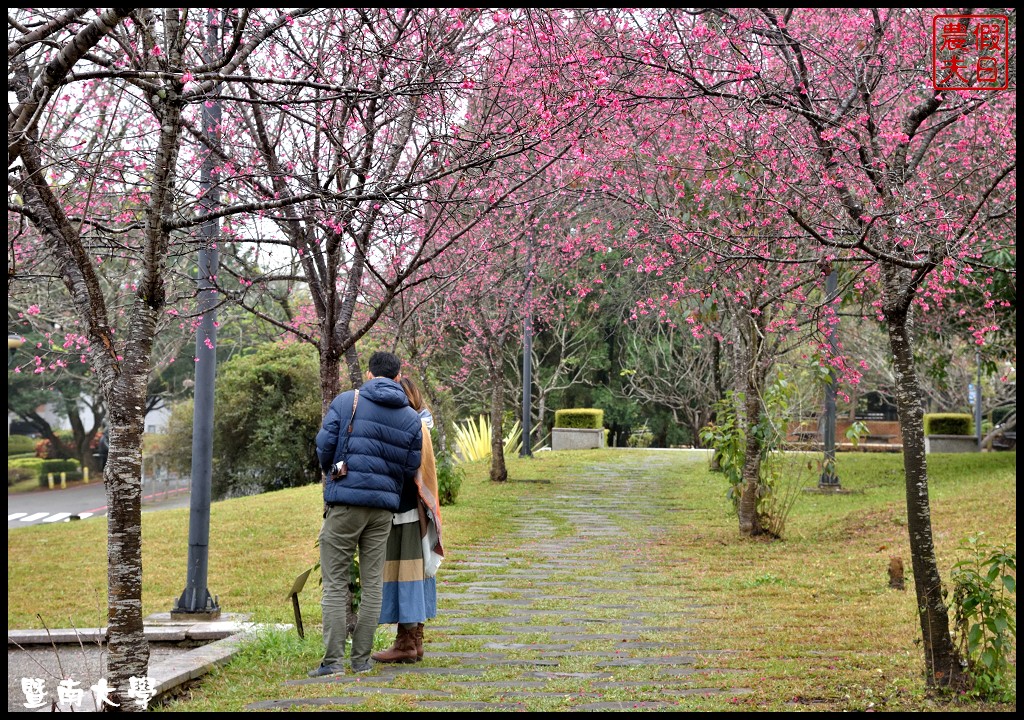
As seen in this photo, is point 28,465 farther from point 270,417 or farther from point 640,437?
point 640,437

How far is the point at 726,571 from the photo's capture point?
28.9ft

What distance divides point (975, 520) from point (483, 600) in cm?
578

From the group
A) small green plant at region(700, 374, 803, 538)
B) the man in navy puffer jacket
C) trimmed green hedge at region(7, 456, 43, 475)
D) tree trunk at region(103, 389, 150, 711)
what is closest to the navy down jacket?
the man in navy puffer jacket

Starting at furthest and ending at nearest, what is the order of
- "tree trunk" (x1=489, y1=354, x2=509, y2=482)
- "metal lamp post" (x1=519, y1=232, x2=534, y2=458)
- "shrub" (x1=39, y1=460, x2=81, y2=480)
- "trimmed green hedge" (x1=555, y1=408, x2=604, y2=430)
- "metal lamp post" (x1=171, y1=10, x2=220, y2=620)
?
"shrub" (x1=39, y1=460, x2=81, y2=480) < "trimmed green hedge" (x1=555, y1=408, x2=604, y2=430) < "metal lamp post" (x1=519, y1=232, x2=534, y2=458) < "tree trunk" (x1=489, y1=354, x2=509, y2=482) < "metal lamp post" (x1=171, y1=10, x2=220, y2=620)

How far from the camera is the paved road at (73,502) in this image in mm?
25219

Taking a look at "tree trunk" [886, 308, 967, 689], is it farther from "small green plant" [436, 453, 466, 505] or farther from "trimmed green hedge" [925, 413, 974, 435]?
"trimmed green hedge" [925, 413, 974, 435]

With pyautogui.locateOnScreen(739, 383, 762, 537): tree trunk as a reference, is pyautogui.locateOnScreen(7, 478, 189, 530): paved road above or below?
below

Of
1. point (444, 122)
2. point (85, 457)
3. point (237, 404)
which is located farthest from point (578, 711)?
point (85, 457)

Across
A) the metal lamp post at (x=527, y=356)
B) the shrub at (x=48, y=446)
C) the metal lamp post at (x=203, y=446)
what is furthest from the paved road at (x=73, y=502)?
the metal lamp post at (x=203, y=446)

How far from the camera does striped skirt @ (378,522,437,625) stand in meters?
5.73

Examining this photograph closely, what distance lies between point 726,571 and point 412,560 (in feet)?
13.5

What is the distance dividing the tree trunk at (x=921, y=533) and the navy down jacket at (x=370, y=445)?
2.82 m

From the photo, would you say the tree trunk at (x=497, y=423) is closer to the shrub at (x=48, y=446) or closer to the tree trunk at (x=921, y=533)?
the tree trunk at (x=921, y=533)

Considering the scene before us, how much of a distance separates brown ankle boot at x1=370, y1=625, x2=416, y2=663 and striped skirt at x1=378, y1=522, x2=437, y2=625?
0.11 meters
